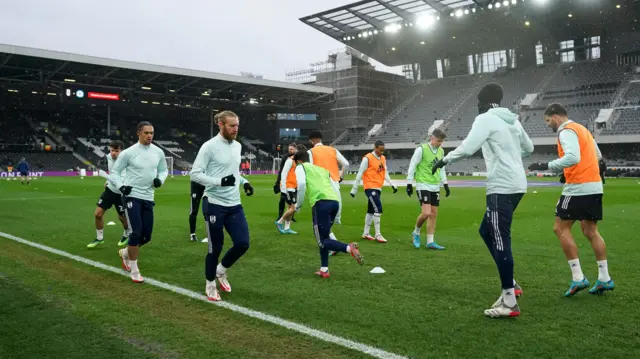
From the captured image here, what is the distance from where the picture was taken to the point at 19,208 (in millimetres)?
16156

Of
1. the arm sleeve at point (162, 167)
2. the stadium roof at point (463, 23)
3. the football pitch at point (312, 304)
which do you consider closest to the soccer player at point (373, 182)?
the football pitch at point (312, 304)

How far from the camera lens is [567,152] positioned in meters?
5.41

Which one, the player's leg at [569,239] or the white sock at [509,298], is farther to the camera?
the player's leg at [569,239]

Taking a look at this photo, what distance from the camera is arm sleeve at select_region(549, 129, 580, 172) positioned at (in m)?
5.29

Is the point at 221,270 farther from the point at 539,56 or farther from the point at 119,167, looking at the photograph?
the point at 539,56

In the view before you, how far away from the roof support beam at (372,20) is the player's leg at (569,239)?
49896mm

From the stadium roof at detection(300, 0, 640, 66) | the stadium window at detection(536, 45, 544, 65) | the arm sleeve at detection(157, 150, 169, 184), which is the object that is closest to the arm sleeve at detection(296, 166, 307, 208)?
the arm sleeve at detection(157, 150, 169, 184)

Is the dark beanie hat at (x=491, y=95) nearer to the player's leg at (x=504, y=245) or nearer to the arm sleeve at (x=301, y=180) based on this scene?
the player's leg at (x=504, y=245)

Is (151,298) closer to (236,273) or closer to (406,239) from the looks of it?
(236,273)

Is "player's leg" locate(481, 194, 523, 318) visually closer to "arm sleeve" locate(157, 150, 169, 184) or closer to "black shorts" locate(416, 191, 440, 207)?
"black shorts" locate(416, 191, 440, 207)

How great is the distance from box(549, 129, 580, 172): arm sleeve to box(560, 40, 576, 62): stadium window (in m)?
Answer: 60.5

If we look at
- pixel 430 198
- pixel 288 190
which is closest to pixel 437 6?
pixel 288 190

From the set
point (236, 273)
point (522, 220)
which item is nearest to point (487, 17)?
point (522, 220)

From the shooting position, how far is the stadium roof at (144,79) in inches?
1662
